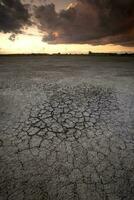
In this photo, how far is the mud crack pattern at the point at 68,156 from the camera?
1933 mm

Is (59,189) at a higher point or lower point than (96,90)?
lower

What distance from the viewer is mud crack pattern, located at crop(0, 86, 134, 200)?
1.93 meters

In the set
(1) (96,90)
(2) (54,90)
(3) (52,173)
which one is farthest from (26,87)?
(3) (52,173)

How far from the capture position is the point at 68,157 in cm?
242

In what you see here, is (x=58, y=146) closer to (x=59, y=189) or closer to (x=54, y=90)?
(x=59, y=189)

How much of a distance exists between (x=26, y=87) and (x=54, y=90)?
3.78 ft

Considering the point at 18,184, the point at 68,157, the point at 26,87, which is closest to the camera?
the point at 18,184

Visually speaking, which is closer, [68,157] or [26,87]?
[68,157]

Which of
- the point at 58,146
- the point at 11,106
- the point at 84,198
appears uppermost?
the point at 11,106

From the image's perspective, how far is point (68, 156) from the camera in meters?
2.44

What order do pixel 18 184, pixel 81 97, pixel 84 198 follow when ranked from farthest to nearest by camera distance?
pixel 81 97 → pixel 18 184 → pixel 84 198

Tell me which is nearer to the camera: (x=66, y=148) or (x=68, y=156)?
(x=68, y=156)

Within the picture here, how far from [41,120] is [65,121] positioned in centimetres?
54

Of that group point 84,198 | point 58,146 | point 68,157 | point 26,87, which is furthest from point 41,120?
point 26,87
